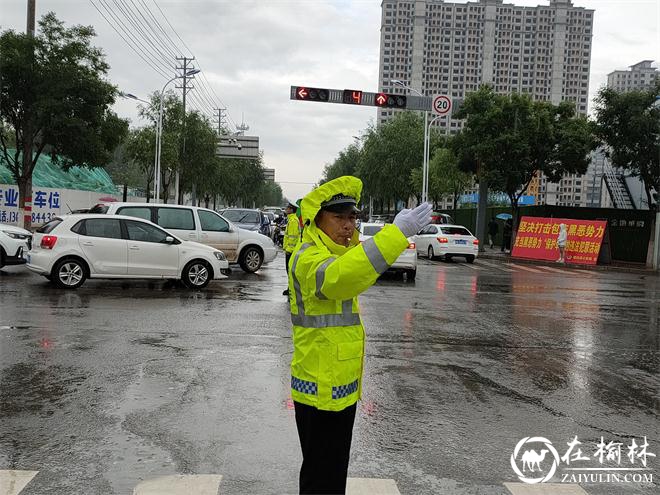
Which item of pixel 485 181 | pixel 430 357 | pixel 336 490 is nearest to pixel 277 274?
pixel 430 357

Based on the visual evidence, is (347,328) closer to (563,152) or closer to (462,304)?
(462,304)

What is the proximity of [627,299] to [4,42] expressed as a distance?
2232 cm

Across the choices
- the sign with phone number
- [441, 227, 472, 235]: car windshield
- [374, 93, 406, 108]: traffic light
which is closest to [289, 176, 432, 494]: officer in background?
[441, 227, 472, 235]: car windshield

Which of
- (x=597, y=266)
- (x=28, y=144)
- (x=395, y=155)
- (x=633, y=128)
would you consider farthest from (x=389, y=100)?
(x=395, y=155)

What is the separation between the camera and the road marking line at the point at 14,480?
3709mm

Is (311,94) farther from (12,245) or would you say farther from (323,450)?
(323,450)

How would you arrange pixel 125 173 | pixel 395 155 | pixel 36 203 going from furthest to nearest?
pixel 125 173 → pixel 395 155 → pixel 36 203

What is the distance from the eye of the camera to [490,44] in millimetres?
176250

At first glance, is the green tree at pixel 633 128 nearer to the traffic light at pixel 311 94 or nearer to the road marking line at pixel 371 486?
the traffic light at pixel 311 94

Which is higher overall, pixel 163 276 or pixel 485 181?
pixel 485 181

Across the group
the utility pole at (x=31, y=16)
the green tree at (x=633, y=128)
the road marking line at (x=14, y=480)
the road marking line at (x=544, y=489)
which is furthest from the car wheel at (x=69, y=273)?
the green tree at (x=633, y=128)

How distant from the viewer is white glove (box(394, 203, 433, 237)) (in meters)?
2.77

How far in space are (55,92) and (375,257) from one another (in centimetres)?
2330

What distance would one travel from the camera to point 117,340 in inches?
311
